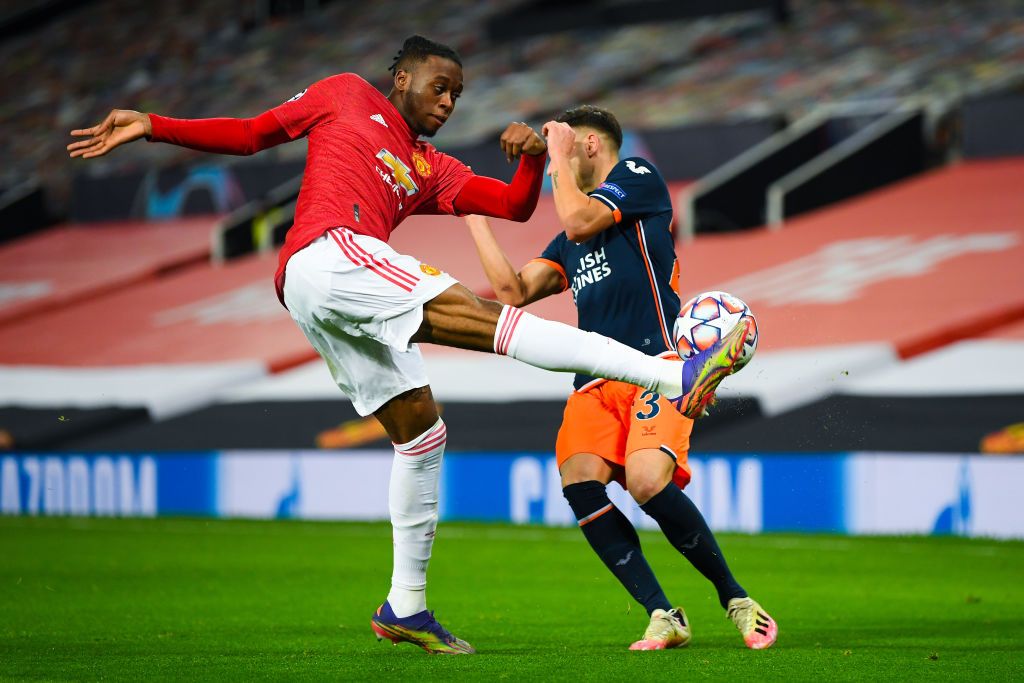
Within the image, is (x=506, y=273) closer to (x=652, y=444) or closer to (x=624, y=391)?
(x=624, y=391)

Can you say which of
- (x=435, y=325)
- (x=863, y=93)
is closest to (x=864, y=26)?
(x=863, y=93)

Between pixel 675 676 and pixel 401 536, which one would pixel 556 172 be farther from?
pixel 675 676

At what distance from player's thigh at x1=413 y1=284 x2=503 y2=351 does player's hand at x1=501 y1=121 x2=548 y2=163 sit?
1.78ft

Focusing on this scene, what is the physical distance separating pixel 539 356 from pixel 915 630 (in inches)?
84.4

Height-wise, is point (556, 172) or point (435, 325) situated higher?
point (556, 172)

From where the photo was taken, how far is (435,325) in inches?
187

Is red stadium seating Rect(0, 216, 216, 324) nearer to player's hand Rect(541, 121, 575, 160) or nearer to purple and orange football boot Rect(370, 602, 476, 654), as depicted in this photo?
player's hand Rect(541, 121, 575, 160)

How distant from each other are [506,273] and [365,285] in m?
1.14

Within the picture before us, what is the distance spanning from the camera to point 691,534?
5.33m

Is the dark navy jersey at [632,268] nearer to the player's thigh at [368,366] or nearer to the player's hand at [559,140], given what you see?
the player's hand at [559,140]

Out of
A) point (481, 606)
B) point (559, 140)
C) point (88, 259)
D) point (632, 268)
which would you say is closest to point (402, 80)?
point (559, 140)

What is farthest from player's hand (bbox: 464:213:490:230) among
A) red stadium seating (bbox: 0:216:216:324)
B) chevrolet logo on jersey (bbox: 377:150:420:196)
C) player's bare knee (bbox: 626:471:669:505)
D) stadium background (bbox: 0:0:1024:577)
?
red stadium seating (bbox: 0:216:216:324)

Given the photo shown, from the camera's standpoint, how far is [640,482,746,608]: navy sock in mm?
5328

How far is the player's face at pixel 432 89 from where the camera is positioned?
17.0 feet
